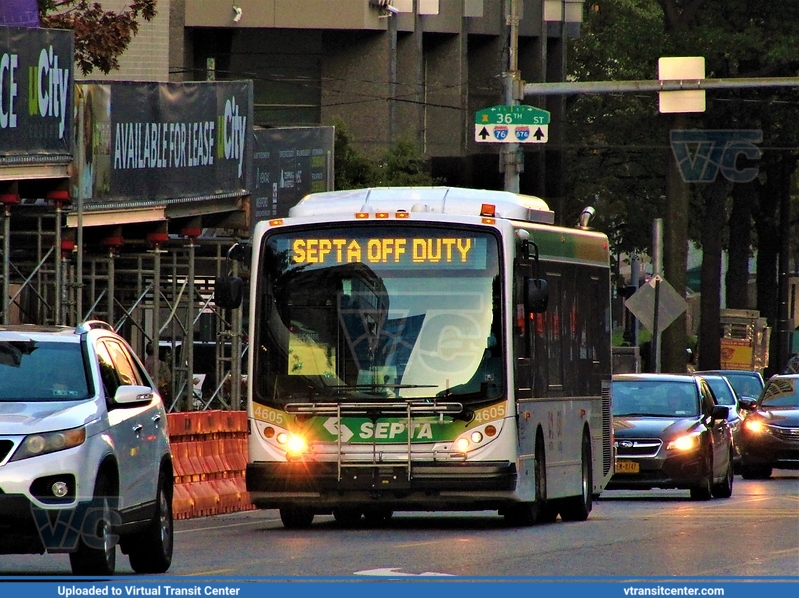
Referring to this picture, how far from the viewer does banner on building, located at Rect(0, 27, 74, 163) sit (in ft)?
69.0

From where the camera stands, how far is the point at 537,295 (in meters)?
17.1

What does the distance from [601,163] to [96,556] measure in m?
55.6

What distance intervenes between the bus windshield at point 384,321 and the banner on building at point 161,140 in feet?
18.1

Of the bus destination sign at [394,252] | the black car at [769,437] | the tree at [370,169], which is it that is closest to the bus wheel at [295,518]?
the bus destination sign at [394,252]


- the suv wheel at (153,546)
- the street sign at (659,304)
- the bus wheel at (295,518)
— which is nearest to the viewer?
the suv wheel at (153,546)

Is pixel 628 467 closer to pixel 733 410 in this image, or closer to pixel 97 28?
pixel 733 410

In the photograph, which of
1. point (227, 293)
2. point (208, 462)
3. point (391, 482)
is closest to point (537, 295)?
point (391, 482)

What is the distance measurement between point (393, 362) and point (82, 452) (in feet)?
20.7

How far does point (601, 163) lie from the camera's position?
66125mm

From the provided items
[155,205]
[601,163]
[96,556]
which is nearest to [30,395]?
[96,556]

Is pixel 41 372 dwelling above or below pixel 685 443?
above

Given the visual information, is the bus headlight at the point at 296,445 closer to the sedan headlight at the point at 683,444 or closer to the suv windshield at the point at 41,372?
the suv windshield at the point at 41,372

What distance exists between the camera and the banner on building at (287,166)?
31297 millimetres

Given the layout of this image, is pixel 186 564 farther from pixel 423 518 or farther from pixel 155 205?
pixel 155 205
